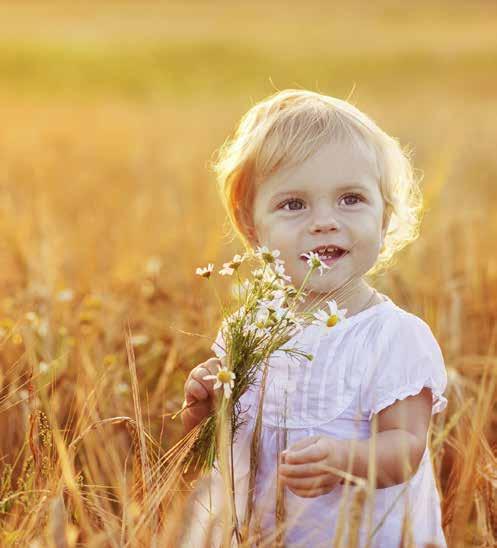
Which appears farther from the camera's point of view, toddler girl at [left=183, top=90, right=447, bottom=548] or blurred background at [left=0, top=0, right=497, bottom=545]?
blurred background at [left=0, top=0, right=497, bottom=545]

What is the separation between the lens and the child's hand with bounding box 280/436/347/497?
61.3 inches

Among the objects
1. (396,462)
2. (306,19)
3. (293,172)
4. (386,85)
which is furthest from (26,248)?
(306,19)

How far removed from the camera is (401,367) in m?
1.75

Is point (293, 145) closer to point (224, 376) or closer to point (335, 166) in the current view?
point (335, 166)

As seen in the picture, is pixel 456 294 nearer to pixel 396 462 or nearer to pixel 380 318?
pixel 380 318

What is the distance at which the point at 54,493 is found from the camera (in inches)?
62.4

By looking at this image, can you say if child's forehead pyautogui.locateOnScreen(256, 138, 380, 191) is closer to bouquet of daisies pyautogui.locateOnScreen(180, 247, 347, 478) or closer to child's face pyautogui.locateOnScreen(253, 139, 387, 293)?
child's face pyautogui.locateOnScreen(253, 139, 387, 293)

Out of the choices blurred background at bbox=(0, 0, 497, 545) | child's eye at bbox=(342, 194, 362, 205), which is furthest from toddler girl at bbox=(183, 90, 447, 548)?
blurred background at bbox=(0, 0, 497, 545)

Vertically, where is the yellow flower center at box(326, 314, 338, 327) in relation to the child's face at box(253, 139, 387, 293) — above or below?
below

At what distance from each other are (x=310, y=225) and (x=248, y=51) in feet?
91.9

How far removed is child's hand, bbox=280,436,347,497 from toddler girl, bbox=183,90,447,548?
6 cm

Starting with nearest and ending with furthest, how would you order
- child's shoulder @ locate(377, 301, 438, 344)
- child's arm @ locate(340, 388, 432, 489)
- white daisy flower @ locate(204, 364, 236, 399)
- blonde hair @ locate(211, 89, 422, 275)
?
white daisy flower @ locate(204, 364, 236, 399), child's arm @ locate(340, 388, 432, 489), child's shoulder @ locate(377, 301, 438, 344), blonde hair @ locate(211, 89, 422, 275)

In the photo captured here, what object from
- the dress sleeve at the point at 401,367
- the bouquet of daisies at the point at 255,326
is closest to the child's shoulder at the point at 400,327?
the dress sleeve at the point at 401,367

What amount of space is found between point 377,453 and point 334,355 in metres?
0.25
